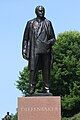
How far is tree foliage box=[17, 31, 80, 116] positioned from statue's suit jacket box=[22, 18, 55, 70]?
3404 cm

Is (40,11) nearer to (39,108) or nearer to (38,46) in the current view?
(38,46)

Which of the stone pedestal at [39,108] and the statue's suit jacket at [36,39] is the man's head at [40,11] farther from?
the stone pedestal at [39,108]

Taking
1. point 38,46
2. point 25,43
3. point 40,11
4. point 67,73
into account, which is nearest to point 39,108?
point 38,46

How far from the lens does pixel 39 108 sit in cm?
1519

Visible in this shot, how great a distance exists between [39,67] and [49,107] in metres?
1.43

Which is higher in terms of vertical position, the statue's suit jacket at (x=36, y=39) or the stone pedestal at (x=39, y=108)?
the statue's suit jacket at (x=36, y=39)

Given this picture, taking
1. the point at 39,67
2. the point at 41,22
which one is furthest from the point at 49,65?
the point at 41,22

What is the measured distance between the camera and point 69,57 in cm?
5212

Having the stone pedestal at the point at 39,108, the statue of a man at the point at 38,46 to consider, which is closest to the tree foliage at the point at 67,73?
the statue of a man at the point at 38,46

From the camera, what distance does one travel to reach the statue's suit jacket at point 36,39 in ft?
52.2

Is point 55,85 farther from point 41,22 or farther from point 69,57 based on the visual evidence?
point 41,22

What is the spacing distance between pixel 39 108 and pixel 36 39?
82.4 inches

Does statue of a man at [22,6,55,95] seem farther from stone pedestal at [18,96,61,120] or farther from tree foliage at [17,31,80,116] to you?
tree foliage at [17,31,80,116]

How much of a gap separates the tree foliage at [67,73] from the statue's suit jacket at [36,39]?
34.0m
